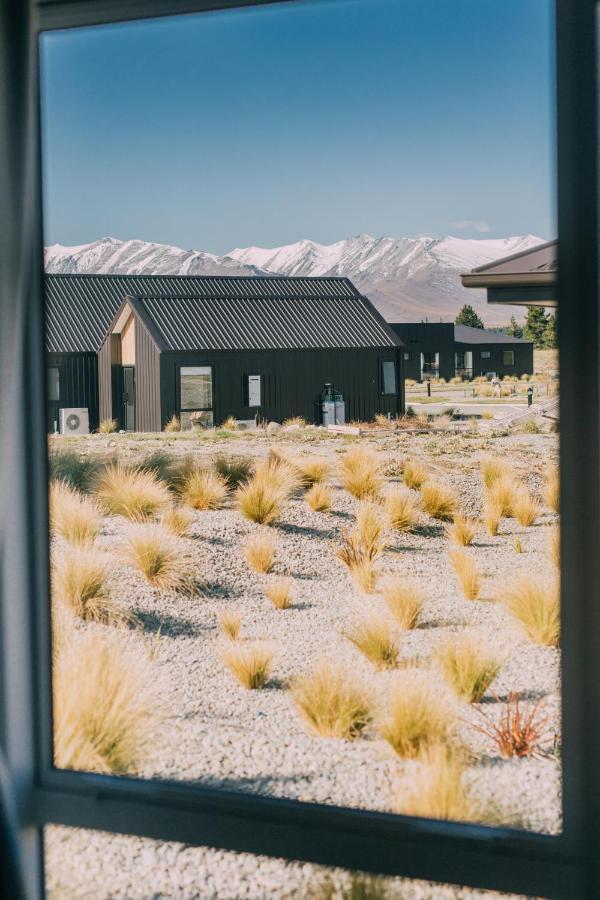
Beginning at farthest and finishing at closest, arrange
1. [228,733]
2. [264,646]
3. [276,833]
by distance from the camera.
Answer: [264,646] < [228,733] < [276,833]

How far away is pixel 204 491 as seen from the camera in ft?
15.0

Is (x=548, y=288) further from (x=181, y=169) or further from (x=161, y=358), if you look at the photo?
(x=181, y=169)

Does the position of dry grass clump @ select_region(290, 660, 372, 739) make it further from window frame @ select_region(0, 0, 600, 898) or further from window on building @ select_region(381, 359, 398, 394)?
window on building @ select_region(381, 359, 398, 394)

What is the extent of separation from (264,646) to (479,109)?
3.56 metres

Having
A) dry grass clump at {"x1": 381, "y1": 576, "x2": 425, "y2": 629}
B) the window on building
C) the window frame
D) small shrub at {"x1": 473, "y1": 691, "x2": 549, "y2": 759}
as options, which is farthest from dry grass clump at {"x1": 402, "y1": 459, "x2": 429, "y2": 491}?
the window frame

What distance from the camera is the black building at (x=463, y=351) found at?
4.32 m

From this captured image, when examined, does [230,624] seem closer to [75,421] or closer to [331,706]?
[331,706]

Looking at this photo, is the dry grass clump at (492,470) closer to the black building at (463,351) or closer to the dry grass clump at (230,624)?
the black building at (463,351)

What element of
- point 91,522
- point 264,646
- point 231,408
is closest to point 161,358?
point 231,408

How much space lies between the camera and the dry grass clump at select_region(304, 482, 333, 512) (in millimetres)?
4828

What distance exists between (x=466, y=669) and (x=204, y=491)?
6.10 ft

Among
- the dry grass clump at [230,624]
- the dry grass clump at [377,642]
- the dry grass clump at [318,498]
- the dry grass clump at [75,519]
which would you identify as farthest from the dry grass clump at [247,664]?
the dry grass clump at [318,498]

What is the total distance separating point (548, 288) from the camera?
2.07m

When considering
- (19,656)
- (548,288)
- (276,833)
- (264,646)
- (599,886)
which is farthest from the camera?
(264,646)
